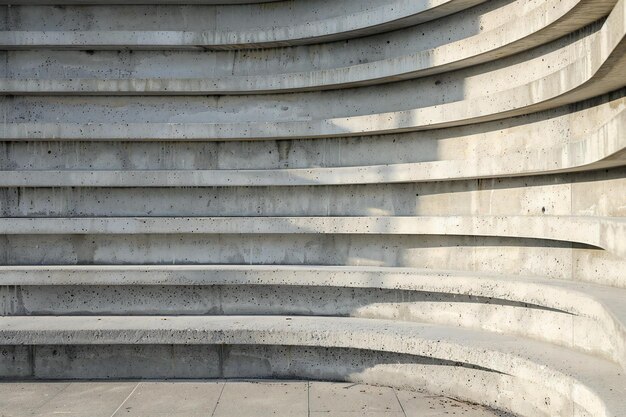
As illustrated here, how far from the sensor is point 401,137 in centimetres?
1291

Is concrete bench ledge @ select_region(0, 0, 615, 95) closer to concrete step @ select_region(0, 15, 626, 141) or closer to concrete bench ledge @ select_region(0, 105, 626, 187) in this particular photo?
concrete step @ select_region(0, 15, 626, 141)

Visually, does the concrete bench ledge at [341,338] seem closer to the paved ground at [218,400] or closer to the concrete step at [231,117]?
the paved ground at [218,400]

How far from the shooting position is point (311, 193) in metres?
13.4

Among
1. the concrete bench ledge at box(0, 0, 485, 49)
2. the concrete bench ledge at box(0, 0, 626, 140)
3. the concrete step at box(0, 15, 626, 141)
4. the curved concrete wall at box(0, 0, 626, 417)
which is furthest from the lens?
the concrete bench ledge at box(0, 0, 485, 49)

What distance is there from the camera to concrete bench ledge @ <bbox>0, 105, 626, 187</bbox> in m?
10.4

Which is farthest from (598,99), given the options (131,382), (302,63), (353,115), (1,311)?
(1,311)

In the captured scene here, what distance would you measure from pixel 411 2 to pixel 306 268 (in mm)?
4567

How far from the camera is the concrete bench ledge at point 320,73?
1035cm

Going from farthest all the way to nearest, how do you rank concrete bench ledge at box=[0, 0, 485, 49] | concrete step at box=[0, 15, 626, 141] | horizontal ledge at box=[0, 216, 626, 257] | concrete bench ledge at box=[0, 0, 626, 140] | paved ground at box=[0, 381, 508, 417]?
concrete bench ledge at box=[0, 0, 485, 49] → concrete step at box=[0, 15, 626, 141] → horizontal ledge at box=[0, 216, 626, 257] → paved ground at box=[0, 381, 508, 417] → concrete bench ledge at box=[0, 0, 626, 140]

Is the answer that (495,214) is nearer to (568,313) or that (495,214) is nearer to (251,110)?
(568,313)

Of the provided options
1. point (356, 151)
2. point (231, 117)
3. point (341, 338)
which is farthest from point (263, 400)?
point (231, 117)

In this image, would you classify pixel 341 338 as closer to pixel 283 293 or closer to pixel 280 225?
pixel 283 293

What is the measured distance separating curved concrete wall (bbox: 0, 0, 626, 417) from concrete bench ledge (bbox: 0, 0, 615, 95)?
4cm

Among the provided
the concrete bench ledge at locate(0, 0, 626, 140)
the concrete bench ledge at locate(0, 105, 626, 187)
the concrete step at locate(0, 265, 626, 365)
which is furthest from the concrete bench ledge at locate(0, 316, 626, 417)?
the concrete bench ledge at locate(0, 0, 626, 140)
